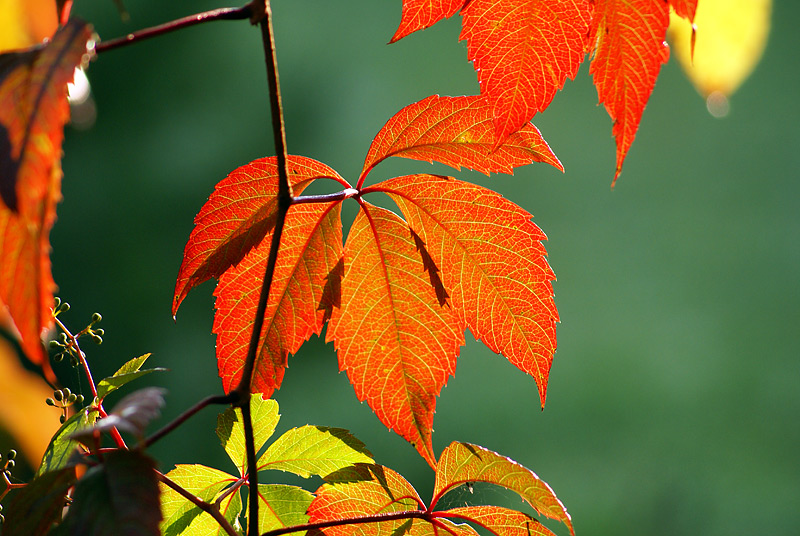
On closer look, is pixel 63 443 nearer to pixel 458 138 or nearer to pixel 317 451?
pixel 317 451

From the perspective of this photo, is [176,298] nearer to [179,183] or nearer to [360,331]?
[360,331]

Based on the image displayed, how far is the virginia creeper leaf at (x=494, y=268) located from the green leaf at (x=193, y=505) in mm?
222

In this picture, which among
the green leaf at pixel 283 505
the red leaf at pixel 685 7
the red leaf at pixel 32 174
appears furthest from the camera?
the green leaf at pixel 283 505

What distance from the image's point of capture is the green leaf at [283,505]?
1.56 feet

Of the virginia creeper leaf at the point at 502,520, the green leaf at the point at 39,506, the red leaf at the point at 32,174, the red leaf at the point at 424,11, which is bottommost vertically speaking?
the green leaf at the point at 39,506

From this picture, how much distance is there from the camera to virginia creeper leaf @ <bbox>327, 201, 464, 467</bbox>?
0.46m

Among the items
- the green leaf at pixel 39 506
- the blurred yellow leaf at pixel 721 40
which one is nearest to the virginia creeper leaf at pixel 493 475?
the green leaf at pixel 39 506

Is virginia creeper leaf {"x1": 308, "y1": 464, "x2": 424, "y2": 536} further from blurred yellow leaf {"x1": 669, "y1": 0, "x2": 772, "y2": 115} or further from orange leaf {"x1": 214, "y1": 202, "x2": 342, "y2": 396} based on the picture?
blurred yellow leaf {"x1": 669, "y1": 0, "x2": 772, "y2": 115}

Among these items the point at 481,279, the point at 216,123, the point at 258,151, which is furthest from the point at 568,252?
the point at 481,279

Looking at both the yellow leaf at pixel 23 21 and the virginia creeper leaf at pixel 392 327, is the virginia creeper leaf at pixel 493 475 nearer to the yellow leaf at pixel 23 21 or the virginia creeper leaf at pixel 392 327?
the virginia creeper leaf at pixel 392 327

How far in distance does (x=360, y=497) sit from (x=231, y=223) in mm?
217

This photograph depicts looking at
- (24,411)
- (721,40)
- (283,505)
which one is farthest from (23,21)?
(721,40)

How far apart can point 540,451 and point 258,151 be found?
8.18ft

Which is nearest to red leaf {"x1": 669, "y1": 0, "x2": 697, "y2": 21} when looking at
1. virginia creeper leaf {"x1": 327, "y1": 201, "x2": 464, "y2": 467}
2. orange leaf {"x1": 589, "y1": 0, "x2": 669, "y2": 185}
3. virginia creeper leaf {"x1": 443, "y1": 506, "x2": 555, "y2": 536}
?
orange leaf {"x1": 589, "y1": 0, "x2": 669, "y2": 185}
